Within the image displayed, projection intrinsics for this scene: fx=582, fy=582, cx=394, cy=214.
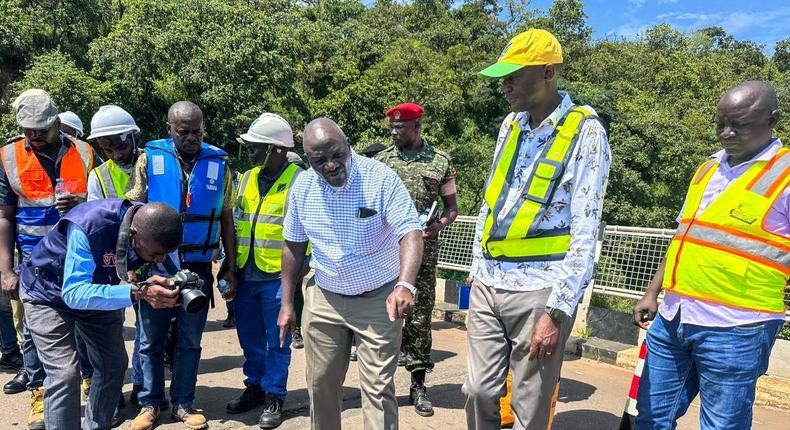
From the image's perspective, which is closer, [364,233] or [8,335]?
[364,233]

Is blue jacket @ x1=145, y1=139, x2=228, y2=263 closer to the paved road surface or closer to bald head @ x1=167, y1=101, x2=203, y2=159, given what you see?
bald head @ x1=167, y1=101, x2=203, y2=159

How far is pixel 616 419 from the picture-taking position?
4.14 meters

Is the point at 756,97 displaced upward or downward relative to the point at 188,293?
upward

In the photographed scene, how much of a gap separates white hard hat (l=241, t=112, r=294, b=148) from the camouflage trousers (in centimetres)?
128

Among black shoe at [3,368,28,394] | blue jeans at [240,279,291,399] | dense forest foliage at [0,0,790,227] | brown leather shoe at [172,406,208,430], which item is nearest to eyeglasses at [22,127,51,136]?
blue jeans at [240,279,291,399]

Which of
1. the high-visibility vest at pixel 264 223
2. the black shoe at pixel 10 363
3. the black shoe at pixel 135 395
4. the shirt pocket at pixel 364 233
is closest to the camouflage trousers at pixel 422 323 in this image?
the high-visibility vest at pixel 264 223

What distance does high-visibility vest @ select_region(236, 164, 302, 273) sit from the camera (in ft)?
13.0

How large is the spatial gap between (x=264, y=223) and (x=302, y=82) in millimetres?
19422

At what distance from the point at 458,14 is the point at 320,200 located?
92.4 ft

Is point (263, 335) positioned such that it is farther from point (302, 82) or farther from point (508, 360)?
point (302, 82)

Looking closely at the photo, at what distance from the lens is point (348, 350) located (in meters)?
3.08

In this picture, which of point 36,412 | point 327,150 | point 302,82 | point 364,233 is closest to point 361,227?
point 364,233

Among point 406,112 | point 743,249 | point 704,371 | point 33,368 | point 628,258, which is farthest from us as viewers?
point 628,258

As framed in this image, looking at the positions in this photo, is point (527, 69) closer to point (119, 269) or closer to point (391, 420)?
point (391, 420)
